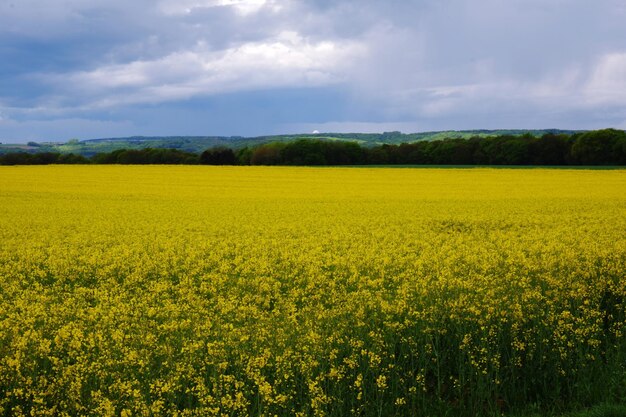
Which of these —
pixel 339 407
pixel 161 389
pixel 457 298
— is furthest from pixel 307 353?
pixel 457 298

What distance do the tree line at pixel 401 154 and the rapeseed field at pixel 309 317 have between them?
5258cm

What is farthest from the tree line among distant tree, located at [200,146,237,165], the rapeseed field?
the rapeseed field

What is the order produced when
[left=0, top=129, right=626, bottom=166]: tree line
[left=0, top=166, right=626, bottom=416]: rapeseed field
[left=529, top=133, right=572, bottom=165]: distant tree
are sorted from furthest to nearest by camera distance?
[left=529, top=133, right=572, bottom=165]: distant tree < [left=0, top=129, right=626, bottom=166]: tree line < [left=0, top=166, right=626, bottom=416]: rapeseed field

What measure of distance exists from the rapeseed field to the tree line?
52583 mm

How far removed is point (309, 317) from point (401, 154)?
74762mm

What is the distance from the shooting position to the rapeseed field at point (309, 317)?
6.87 m

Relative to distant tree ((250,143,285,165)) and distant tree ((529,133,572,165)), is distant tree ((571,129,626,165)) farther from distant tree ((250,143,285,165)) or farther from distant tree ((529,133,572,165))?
distant tree ((250,143,285,165))

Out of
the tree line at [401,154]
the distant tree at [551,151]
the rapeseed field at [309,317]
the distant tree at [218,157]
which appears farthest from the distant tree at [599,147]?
the rapeseed field at [309,317]

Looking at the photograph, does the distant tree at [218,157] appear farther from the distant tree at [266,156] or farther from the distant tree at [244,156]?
the distant tree at [266,156]

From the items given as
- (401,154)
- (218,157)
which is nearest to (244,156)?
(218,157)

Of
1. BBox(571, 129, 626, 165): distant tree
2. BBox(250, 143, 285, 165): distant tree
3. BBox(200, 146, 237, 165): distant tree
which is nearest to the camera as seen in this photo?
BBox(571, 129, 626, 165): distant tree

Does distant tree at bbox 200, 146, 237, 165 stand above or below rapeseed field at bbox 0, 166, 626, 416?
above

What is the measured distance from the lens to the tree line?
7206 centimetres

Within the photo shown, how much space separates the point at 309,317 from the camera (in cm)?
902
